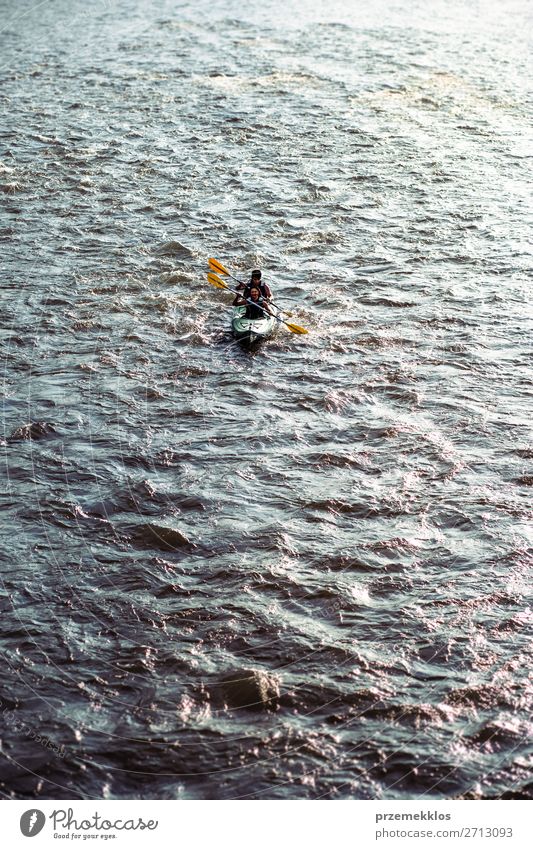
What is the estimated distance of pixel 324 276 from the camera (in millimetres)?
26125

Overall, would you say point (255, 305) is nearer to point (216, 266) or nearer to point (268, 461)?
point (216, 266)

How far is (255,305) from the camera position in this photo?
22.4 meters

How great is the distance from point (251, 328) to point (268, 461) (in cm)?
455

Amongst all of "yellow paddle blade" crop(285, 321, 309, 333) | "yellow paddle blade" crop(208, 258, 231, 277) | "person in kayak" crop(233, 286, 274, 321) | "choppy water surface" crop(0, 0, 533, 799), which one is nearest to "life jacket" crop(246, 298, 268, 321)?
"person in kayak" crop(233, 286, 274, 321)

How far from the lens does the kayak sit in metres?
22.4

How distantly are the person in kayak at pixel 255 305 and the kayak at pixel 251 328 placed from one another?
91mm

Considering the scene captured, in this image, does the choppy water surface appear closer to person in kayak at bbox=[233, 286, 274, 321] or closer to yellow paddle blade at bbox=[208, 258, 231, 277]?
person in kayak at bbox=[233, 286, 274, 321]

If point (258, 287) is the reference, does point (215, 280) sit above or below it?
below

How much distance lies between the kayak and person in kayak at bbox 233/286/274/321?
91 mm

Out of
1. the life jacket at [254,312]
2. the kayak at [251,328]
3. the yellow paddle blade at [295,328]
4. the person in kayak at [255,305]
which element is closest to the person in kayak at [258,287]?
the person in kayak at [255,305]

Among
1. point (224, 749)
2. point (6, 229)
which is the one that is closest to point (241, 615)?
point (224, 749)

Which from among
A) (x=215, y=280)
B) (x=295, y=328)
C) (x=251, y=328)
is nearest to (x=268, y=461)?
(x=251, y=328)

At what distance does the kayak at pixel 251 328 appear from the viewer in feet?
73.4

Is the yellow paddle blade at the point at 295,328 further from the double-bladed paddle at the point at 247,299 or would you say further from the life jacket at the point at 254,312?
the life jacket at the point at 254,312
